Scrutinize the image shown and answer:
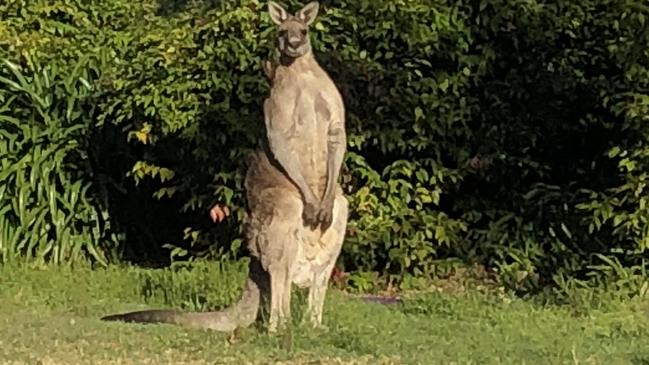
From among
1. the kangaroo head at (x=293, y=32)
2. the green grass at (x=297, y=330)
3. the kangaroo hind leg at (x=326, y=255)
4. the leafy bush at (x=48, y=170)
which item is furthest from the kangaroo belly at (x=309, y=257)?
the leafy bush at (x=48, y=170)

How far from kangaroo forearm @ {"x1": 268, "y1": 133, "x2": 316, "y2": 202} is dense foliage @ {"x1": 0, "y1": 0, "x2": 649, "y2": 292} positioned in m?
3.18

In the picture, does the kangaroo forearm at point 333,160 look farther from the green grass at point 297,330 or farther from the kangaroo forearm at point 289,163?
the green grass at point 297,330

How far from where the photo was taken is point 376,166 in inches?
469

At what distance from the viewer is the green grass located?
310 inches

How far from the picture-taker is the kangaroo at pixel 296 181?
8.21 m

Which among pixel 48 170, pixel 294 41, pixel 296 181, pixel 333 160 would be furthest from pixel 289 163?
pixel 48 170

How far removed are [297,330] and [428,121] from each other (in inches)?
143

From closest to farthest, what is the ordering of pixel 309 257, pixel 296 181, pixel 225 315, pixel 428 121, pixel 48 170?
pixel 296 181 → pixel 309 257 → pixel 225 315 → pixel 428 121 → pixel 48 170

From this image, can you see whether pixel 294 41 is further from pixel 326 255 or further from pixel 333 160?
pixel 326 255

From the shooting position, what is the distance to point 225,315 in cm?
874

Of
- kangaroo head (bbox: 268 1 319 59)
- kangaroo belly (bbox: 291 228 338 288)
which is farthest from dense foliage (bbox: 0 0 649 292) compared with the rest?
kangaroo belly (bbox: 291 228 338 288)

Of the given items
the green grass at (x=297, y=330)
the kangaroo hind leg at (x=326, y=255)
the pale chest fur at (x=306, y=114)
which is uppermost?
the pale chest fur at (x=306, y=114)

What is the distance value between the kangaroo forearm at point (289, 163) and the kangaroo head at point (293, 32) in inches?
19.5

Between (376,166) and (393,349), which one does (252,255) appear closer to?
(393,349)
